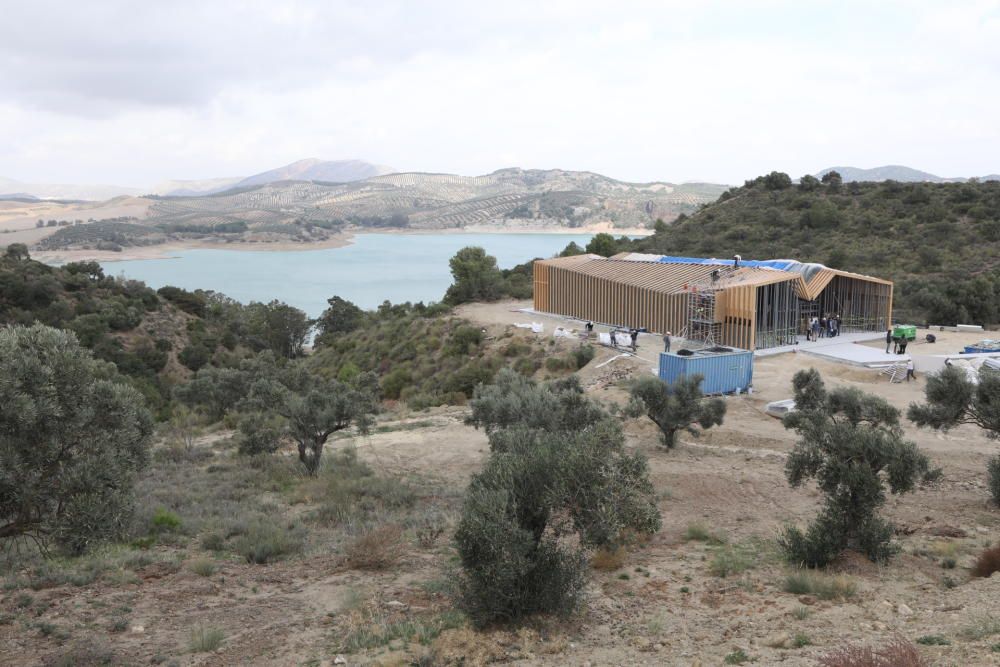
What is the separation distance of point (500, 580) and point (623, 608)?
1585mm

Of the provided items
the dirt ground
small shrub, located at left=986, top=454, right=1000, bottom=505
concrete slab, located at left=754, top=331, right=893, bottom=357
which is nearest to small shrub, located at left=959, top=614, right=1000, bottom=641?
the dirt ground

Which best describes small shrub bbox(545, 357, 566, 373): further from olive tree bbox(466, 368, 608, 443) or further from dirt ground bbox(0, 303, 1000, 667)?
dirt ground bbox(0, 303, 1000, 667)

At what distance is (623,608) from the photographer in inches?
302

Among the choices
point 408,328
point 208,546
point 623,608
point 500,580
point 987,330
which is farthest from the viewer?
point 408,328

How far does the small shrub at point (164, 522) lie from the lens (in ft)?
34.8

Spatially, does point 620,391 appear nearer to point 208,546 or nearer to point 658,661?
point 208,546

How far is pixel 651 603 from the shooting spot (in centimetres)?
780

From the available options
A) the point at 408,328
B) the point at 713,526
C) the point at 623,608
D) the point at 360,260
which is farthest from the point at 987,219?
the point at 360,260

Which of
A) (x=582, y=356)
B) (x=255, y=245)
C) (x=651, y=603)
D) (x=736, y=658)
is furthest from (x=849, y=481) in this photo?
(x=255, y=245)

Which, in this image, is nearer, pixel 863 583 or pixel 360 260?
pixel 863 583

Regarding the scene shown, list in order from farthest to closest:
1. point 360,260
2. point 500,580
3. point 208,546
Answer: point 360,260, point 208,546, point 500,580

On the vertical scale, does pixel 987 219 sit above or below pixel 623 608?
above

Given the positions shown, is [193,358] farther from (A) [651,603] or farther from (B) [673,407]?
(A) [651,603]

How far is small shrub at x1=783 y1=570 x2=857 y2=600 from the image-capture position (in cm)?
752
